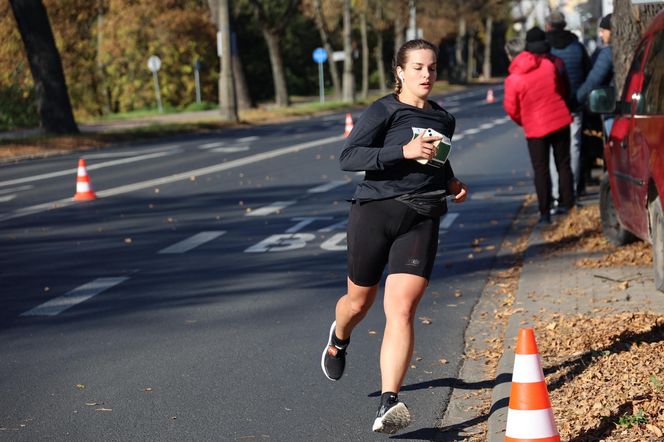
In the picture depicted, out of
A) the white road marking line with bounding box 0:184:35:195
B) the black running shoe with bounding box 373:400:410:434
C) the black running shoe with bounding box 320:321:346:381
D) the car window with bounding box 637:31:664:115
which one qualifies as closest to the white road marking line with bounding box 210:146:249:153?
the white road marking line with bounding box 0:184:35:195

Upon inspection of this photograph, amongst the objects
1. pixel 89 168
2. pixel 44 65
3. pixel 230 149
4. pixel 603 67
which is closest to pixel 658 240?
pixel 603 67

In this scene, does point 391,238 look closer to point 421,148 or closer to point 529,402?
point 421,148

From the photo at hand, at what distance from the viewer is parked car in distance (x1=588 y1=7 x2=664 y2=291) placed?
7902 mm

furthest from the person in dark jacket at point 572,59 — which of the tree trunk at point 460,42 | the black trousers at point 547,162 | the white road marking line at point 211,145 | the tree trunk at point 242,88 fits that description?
the tree trunk at point 460,42

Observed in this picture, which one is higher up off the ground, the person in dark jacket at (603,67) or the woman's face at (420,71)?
the woman's face at (420,71)

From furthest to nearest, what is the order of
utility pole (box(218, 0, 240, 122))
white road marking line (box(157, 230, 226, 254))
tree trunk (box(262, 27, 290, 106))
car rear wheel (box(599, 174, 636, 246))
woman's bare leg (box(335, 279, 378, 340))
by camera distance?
tree trunk (box(262, 27, 290, 106))
utility pole (box(218, 0, 240, 122))
white road marking line (box(157, 230, 226, 254))
car rear wheel (box(599, 174, 636, 246))
woman's bare leg (box(335, 279, 378, 340))

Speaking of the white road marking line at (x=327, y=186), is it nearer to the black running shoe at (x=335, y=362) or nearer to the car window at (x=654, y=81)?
the car window at (x=654, y=81)

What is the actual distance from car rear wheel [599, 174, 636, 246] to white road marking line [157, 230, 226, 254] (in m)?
3.86

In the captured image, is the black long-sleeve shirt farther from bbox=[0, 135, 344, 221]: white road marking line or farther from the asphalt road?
bbox=[0, 135, 344, 221]: white road marking line

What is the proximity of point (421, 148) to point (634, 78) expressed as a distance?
436 cm

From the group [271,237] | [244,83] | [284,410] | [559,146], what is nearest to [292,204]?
[271,237]

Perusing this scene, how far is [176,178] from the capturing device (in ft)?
65.7

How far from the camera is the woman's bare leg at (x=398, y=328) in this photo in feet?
17.7

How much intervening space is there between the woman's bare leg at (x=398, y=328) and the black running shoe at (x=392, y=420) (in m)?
0.14
